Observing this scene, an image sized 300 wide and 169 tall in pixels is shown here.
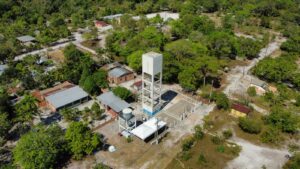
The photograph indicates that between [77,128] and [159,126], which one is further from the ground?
[77,128]

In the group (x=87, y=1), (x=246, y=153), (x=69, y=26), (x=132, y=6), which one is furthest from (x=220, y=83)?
(x=87, y=1)

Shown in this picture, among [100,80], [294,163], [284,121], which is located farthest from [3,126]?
[284,121]

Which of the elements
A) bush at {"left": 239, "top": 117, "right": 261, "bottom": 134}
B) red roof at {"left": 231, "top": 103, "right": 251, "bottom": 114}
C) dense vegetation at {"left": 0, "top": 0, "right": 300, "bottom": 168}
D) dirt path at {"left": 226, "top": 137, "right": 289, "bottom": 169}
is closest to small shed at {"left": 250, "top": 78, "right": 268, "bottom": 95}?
dense vegetation at {"left": 0, "top": 0, "right": 300, "bottom": 168}

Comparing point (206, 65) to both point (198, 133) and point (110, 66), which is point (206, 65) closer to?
point (198, 133)

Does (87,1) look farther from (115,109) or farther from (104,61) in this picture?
(115,109)

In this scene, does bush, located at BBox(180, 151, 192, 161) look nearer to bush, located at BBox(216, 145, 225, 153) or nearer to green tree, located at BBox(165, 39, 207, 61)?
bush, located at BBox(216, 145, 225, 153)

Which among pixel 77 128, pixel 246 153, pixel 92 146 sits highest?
pixel 77 128
